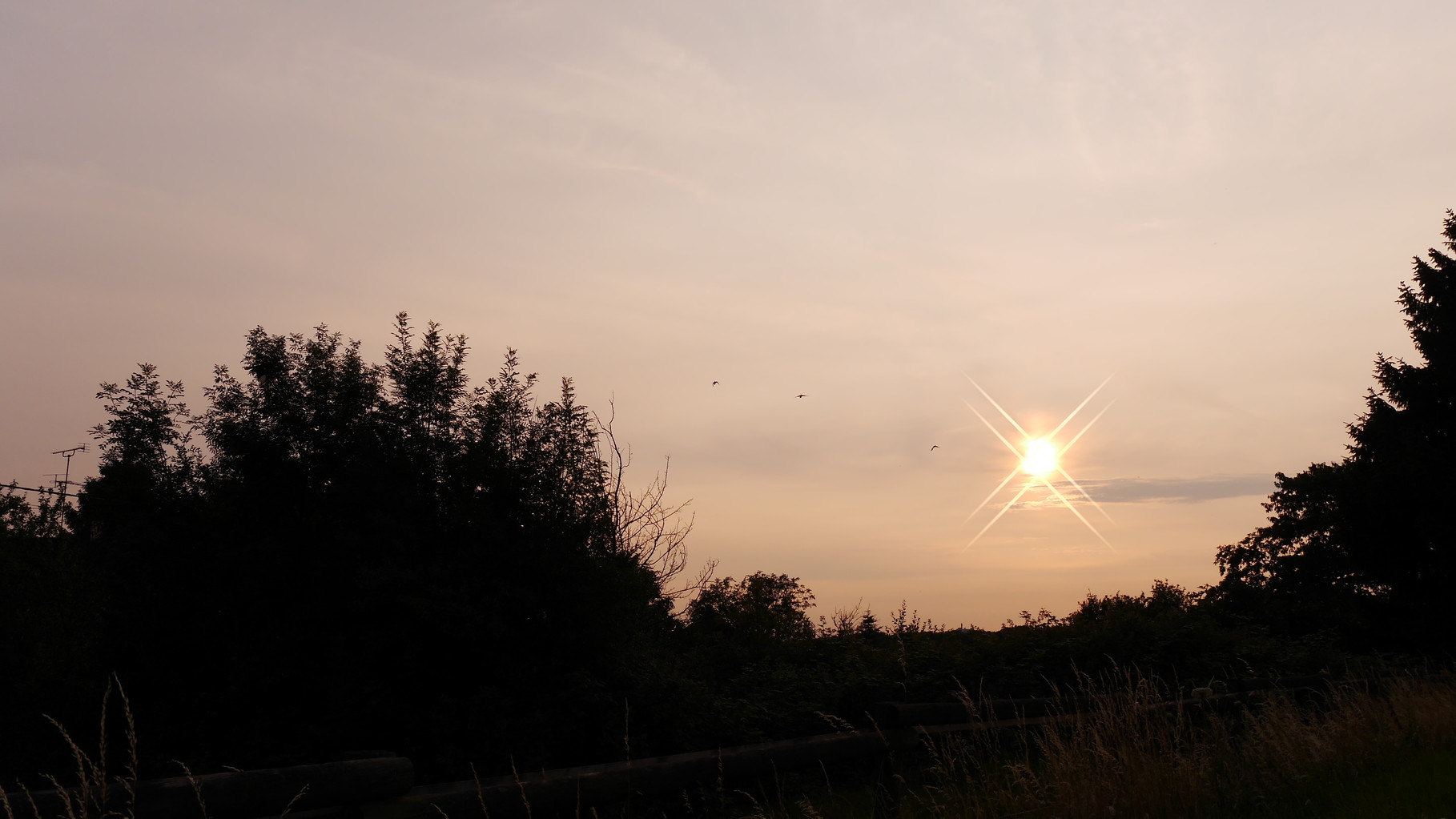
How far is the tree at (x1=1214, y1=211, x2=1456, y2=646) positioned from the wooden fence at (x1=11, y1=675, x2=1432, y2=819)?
2852 centimetres

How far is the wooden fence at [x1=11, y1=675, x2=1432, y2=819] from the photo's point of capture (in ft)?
11.3

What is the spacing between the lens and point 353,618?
45.3 feet

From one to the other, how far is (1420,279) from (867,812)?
32.6 m

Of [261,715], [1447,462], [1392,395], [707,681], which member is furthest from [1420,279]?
[261,715]

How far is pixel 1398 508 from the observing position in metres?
27.8

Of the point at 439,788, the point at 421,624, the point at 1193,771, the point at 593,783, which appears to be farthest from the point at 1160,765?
the point at 421,624

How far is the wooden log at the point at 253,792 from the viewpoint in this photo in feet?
11.2

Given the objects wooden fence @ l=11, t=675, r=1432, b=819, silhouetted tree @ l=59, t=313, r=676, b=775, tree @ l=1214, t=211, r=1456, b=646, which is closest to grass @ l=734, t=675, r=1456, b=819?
wooden fence @ l=11, t=675, r=1432, b=819

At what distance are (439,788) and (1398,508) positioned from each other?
32.6 meters

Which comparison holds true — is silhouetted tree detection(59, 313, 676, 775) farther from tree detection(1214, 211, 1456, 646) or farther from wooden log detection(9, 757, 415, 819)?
tree detection(1214, 211, 1456, 646)

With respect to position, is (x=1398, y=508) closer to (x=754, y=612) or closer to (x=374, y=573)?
(x=754, y=612)

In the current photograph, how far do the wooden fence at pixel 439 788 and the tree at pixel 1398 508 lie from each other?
2852 centimetres

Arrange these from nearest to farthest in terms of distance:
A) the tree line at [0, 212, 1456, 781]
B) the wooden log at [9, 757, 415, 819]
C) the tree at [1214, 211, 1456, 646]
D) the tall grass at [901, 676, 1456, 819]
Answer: the wooden log at [9, 757, 415, 819] < the tall grass at [901, 676, 1456, 819] < the tree line at [0, 212, 1456, 781] < the tree at [1214, 211, 1456, 646]

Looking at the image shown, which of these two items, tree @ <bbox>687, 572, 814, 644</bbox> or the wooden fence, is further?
tree @ <bbox>687, 572, 814, 644</bbox>
